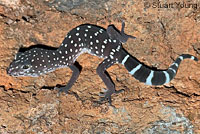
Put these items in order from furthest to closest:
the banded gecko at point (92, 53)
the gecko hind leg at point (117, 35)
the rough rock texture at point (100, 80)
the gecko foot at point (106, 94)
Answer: the gecko hind leg at point (117, 35), the banded gecko at point (92, 53), the gecko foot at point (106, 94), the rough rock texture at point (100, 80)

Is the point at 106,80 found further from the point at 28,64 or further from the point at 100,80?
the point at 28,64

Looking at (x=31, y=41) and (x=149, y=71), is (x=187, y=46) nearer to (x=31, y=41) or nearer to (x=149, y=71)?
(x=149, y=71)

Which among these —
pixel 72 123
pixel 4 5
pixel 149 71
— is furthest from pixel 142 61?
pixel 4 5

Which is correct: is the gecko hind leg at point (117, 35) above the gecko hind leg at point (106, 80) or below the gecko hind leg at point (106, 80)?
above

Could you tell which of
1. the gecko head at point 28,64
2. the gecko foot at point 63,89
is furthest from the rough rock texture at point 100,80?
the gecko head at point 28,64

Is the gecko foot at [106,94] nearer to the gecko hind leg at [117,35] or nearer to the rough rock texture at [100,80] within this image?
the rough rock texture at [100,80]
